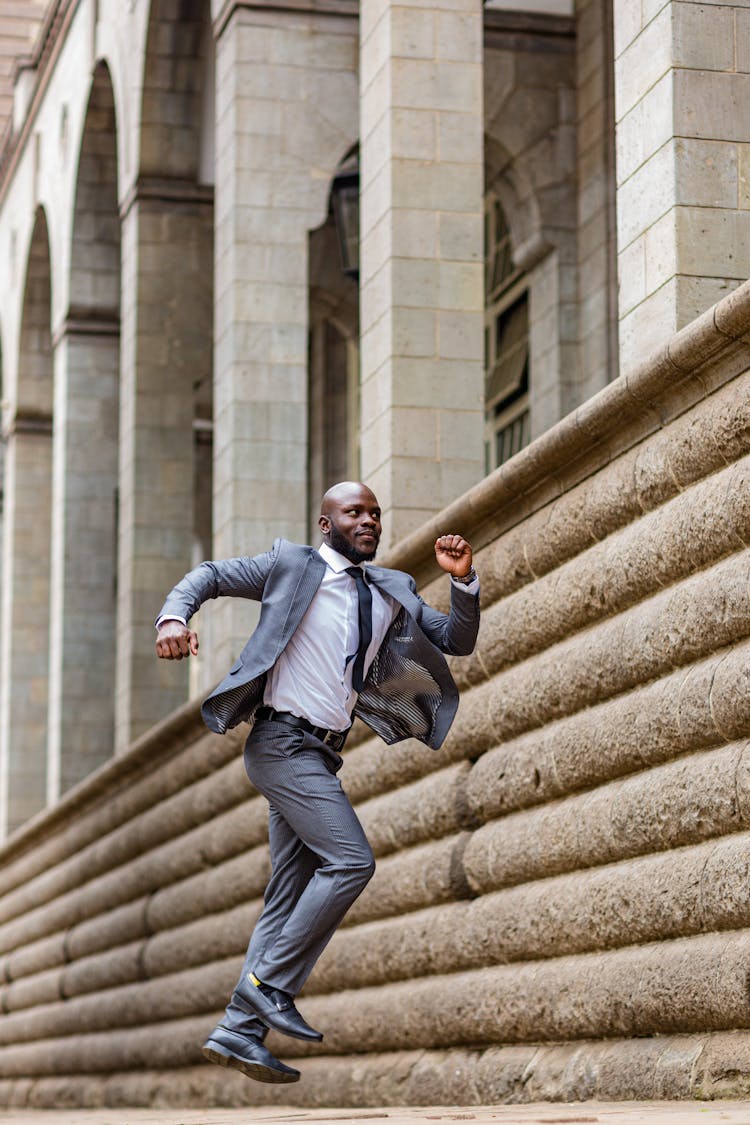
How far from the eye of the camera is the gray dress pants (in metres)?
7.66

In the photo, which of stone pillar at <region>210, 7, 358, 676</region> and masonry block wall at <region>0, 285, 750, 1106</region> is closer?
masonry block wall at <region>0, 285, 750, 1106</region>

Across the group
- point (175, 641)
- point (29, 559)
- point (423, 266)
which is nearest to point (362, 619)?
point (175, 641)

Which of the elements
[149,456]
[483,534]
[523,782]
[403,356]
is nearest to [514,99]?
[149,456]

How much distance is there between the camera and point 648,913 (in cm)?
776

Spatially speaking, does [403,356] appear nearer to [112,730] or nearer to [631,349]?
[631,349]

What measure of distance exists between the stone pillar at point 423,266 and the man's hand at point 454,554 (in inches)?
177

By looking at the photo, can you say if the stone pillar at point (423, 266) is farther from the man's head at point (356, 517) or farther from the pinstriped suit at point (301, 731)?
the man's head at point (356, 517)

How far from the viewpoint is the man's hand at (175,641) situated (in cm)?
719

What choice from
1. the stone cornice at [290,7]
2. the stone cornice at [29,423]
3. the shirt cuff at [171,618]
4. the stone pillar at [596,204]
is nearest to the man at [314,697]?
the shirt cuff at [171,618]

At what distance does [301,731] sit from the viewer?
7820 mm

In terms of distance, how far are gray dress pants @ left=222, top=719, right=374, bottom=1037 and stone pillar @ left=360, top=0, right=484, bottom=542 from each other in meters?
4.23

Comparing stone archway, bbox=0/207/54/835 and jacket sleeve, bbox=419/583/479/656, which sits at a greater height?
stone archway, bbox=0/207/54/835

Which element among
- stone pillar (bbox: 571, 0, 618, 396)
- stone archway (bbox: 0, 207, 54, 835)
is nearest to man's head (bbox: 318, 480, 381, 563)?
stone pillar (bbox: 571, 0, 618, 396)

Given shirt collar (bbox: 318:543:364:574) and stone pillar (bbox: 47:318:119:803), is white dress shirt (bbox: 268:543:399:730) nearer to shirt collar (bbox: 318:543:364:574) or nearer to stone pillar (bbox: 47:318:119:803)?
shirt collar (bbox: 318:543:364:574)
